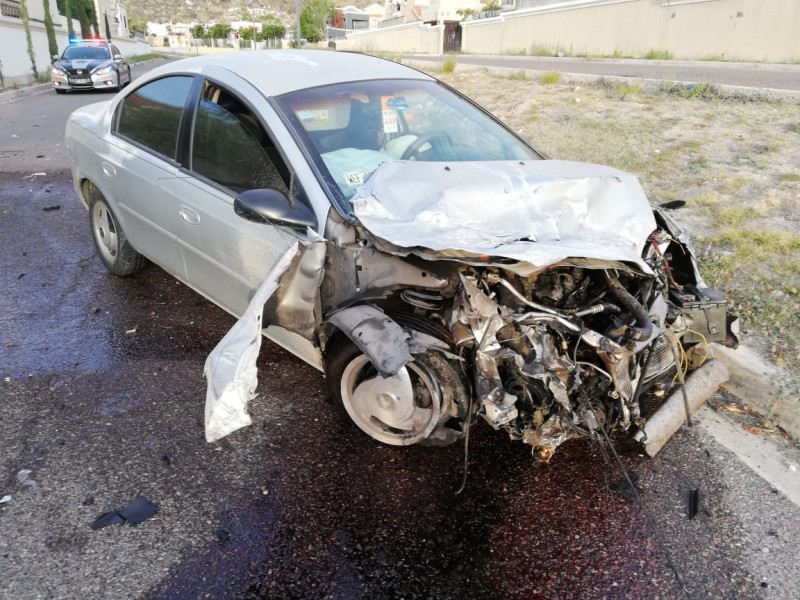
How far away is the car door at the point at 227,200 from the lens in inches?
124

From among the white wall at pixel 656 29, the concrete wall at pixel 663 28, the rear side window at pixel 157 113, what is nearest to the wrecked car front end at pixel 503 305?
the rear side window at pixel 157 113

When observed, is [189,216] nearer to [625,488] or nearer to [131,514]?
[131,514]

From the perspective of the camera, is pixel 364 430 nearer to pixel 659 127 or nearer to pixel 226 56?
pixel 226 56

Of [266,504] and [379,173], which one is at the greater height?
[379,173]

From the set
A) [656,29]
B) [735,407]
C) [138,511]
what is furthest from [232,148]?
[656,29]

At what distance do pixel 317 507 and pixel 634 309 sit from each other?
1.68 meters

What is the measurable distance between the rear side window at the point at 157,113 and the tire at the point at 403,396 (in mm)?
1843

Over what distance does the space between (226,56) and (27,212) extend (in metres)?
4.13

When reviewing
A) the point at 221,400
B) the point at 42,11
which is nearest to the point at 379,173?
the point at 221,400

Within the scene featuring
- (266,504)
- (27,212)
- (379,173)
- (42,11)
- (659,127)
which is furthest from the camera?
(42,11)

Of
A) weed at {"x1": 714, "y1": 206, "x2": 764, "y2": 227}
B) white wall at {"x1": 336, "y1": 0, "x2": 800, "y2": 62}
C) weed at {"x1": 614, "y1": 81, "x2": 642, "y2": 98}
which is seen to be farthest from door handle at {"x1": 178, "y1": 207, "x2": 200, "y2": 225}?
white wall at {"x1": 336, "y1": 0, "x2": 800, "y2": 62}

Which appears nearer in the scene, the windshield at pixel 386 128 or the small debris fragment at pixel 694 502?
the small debris fragment at pixel 694 502

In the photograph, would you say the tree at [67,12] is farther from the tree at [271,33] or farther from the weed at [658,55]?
the tree at [271,33]

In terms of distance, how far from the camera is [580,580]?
2.38 meters
